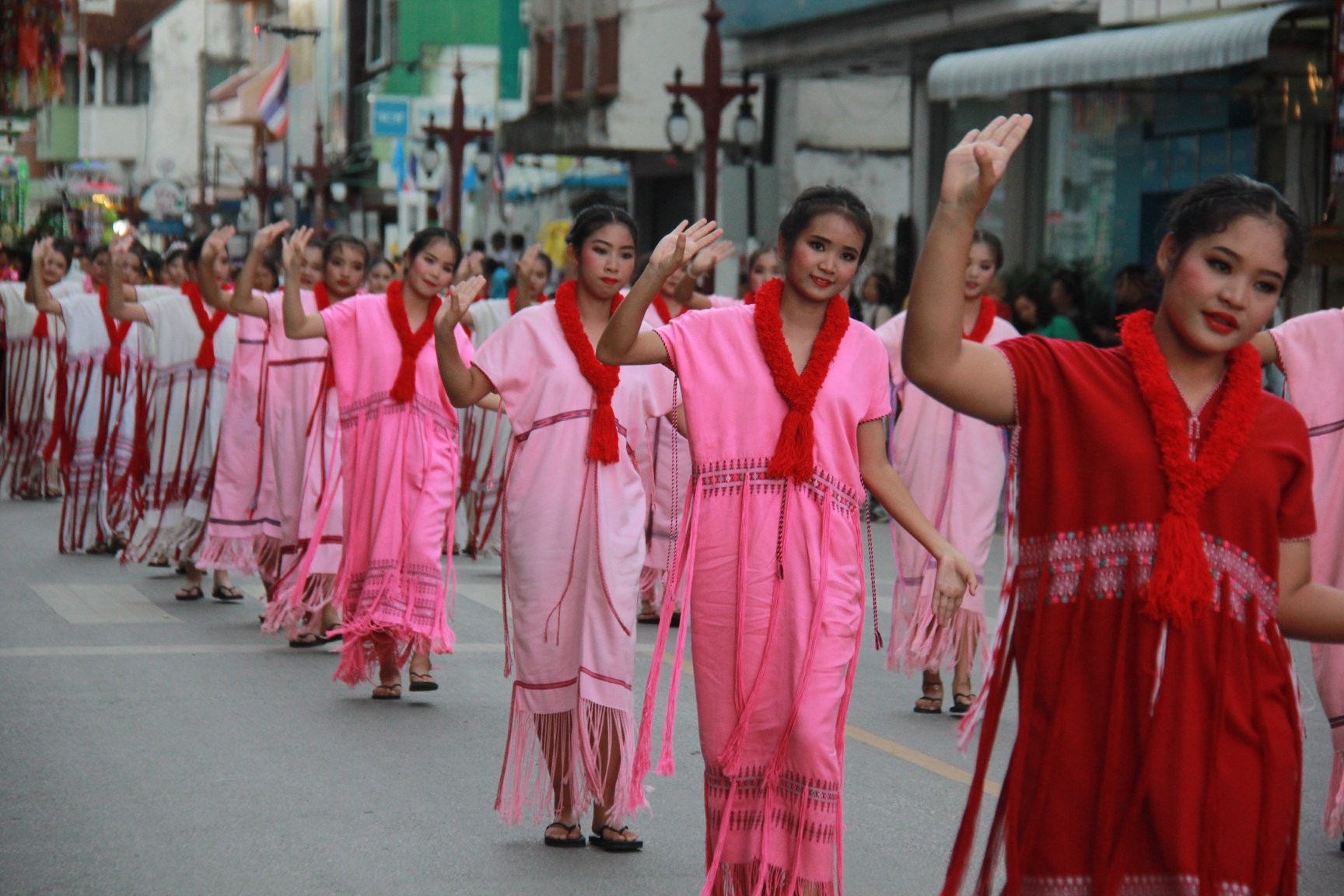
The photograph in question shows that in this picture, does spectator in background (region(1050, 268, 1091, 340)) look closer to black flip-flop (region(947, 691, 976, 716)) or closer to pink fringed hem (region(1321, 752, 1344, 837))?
black flip-flop (region(947, 691, 976, 716))

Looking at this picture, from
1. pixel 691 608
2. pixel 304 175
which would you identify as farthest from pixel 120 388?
pixel 304 175

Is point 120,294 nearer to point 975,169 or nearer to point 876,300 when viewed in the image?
point 876,300

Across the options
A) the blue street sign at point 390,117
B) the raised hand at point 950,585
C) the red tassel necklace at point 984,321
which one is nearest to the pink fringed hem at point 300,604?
the red tassel necklace at point 984,321

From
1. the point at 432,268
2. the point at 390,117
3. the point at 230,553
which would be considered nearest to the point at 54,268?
the point at 230,553

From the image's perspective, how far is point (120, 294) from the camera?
11.4 m

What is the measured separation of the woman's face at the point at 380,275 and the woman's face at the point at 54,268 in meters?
3.69

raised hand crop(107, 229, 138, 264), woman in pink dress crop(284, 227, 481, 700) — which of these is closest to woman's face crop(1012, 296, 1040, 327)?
raised hand crop(107, 229, 138, 264)

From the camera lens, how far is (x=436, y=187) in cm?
3538

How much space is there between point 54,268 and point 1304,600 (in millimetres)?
12889

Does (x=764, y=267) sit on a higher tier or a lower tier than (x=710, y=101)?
lower

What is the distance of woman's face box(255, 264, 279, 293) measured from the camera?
11.6 metres

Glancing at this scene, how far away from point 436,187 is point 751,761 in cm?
3147

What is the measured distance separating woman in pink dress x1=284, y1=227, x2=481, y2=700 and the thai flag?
45492mm

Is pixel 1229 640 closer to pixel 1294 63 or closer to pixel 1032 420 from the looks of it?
pixel 1032 420
